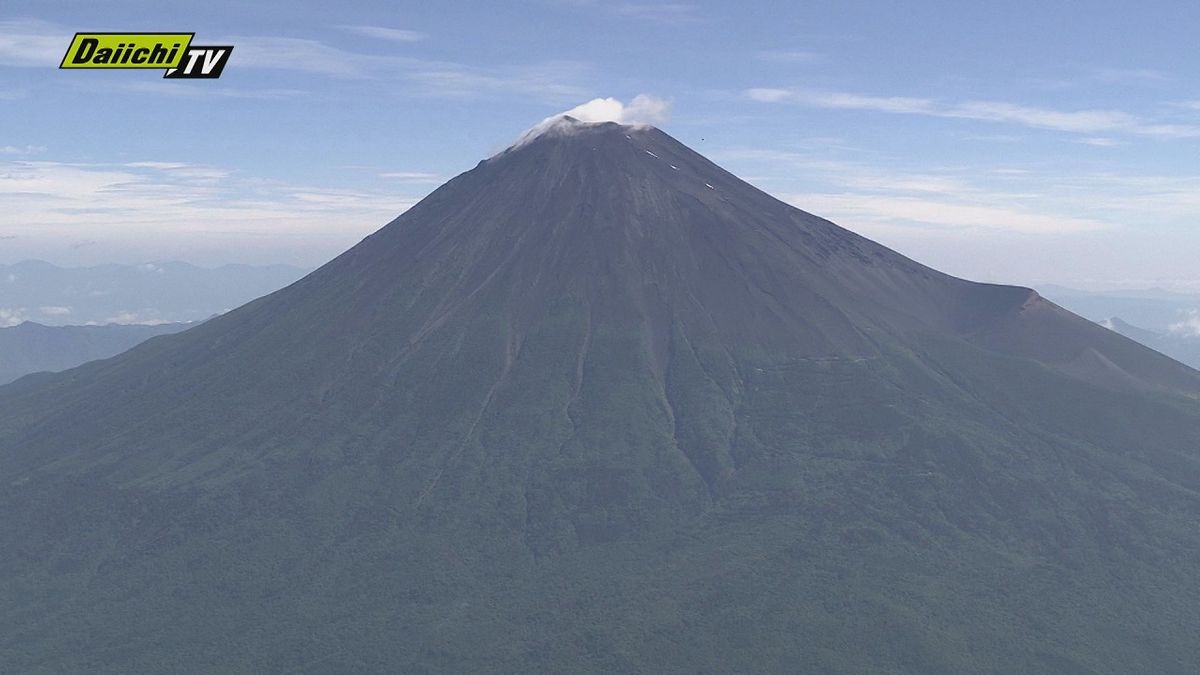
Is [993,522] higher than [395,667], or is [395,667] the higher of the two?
[993,522]

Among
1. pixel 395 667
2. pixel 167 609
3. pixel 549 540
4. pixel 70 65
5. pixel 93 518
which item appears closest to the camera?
pixel 70 65

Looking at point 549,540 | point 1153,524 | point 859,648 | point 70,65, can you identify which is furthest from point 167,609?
point 1153,524

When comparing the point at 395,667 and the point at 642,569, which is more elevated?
the point at 642,569

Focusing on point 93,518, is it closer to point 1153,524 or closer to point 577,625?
point 577,625

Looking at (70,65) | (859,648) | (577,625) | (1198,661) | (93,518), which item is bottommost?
(93,518)

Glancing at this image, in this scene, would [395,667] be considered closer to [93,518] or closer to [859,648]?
[859,648]

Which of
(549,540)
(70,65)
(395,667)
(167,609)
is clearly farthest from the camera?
(549,540)

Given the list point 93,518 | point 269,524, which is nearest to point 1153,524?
point 269,524

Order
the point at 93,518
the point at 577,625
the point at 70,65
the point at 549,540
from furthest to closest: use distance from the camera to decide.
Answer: the point at 93,518 → the point at 549,540 → the point at 577,625 → the point at 70,65

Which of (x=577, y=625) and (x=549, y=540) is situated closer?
(x=577, y=625)
